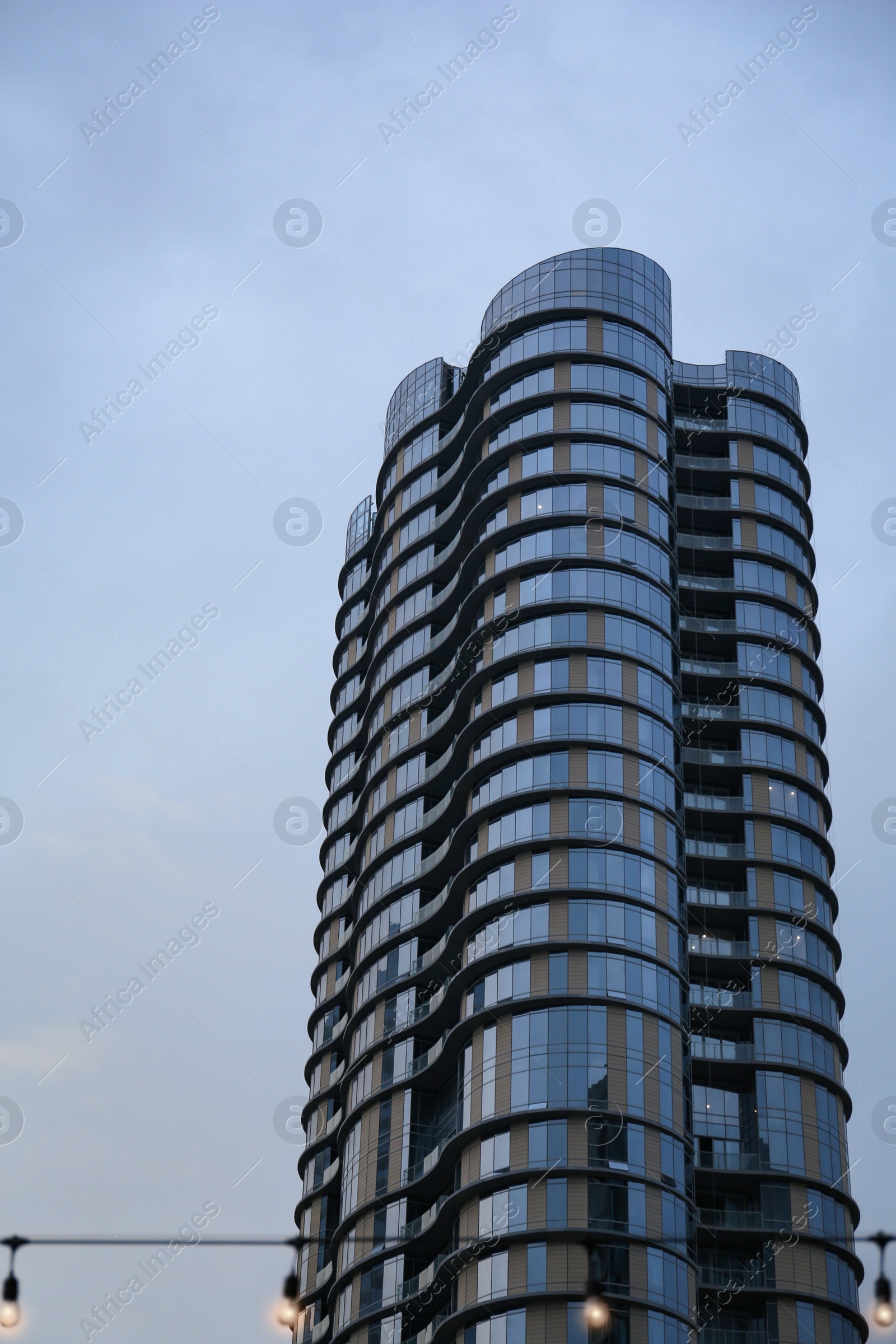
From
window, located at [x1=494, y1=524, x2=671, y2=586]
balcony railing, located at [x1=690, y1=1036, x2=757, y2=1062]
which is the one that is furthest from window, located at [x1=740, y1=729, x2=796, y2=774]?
balcony railing, located at [x1=690, y1=1036, x2=757, y2=1062]

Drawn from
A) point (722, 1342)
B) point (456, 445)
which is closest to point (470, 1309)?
point (722, 1342)

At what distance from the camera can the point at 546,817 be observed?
307 ft

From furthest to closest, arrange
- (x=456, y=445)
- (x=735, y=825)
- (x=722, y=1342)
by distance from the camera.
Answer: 1. (x=456, y=445)
2. (x=735, y=825)
3. (x=722, y=1342)

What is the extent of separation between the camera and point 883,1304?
36.9 metres

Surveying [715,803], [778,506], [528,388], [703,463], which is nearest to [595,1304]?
[715,803]

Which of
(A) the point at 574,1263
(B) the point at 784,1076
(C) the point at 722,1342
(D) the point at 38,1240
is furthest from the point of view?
(B) the point at 784,1076

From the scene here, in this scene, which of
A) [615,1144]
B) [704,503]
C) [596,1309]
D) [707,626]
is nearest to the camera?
[596,1309]

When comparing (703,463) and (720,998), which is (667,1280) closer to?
(720,998)

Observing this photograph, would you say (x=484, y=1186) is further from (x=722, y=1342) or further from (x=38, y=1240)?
(x=38, y=1240)

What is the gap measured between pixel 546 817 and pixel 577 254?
138 ft

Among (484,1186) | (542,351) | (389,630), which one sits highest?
(542,351)

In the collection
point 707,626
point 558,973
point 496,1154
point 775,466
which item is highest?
point 775,466

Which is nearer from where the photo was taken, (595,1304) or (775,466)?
(595,1304)

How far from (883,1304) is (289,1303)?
43.8ft
